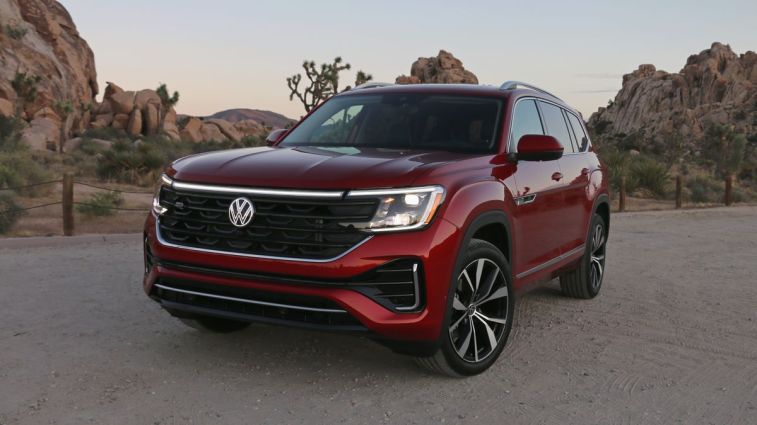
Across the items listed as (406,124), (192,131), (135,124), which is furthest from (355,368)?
(192,131)

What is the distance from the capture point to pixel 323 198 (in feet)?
12.6

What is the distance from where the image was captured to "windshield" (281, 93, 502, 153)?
5.16m

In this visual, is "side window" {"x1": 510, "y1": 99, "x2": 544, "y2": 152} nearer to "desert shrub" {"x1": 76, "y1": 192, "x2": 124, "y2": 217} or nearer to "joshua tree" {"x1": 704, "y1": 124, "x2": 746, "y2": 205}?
"desert shrub" {"x1": 76, "y1": 192, "x2": 124, "y2": 217}

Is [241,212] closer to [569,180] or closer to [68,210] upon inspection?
[569,180]

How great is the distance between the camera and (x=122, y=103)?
198 ft

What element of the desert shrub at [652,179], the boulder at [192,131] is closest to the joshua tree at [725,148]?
the desert shrub at [652,179]

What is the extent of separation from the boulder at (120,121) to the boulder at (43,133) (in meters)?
9.36

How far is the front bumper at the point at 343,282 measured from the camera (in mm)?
3801

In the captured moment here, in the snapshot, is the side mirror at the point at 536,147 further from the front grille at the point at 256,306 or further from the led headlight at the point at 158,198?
the led headlight at the point at 158,198

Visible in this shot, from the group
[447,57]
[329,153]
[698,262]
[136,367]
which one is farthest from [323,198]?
[447,57]

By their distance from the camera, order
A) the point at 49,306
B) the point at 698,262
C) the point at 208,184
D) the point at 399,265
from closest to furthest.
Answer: the point at 399,265 < the point at 208,184 < the point at 49,306 < the point at 698,262

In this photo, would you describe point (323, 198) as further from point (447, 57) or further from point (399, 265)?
point (447, 57)

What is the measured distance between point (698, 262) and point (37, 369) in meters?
8.20

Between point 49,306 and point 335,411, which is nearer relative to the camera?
point 335,411
